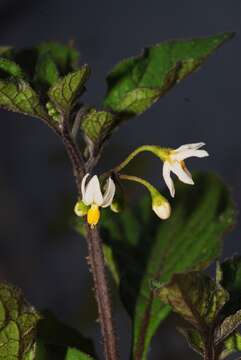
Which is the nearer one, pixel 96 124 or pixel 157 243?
pixel 96 124

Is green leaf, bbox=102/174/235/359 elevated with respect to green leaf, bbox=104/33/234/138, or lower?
lower

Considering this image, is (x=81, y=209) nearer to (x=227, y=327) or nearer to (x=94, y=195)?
(x=94, y=195)

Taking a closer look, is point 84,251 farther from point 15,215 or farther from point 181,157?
point 181,157

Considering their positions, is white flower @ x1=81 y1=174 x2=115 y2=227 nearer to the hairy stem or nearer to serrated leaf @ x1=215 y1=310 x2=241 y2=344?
the hairy stem

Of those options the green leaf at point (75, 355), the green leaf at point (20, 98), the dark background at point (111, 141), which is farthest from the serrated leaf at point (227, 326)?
the dark background at point (111, 141)

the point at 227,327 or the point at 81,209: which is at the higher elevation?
the point at 81,209

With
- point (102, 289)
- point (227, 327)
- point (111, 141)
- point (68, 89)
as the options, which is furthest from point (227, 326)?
point (111, 141)

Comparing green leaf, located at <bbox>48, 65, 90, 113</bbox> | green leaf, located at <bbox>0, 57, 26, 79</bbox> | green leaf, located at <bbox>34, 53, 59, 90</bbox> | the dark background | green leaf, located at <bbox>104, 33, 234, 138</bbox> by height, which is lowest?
the dark background

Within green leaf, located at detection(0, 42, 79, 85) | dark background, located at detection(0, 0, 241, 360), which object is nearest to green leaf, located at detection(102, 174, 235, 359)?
green leaf, located at detection(0, 42, 79, 85)
